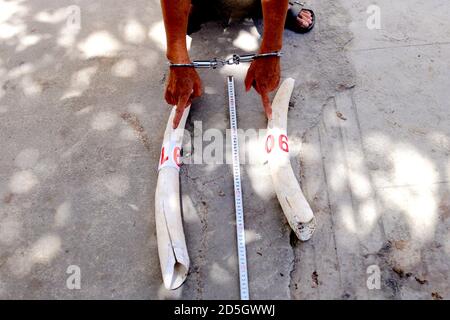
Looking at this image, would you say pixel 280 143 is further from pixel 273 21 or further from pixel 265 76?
pixel 273 21

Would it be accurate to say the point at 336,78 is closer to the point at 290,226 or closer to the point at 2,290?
the point at 290,226

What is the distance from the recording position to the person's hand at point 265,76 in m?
2.70

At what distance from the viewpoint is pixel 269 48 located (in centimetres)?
268

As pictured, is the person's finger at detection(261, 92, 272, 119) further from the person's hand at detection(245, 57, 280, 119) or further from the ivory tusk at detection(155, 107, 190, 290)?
the ivory tusk at detection(155, 107, 190, 290)

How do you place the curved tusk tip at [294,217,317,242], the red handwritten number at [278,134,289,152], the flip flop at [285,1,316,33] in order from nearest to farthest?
the curved tusk tip at [294,217,317,242] → the red handwritten number at [278,134,289,152] → the flip flop at [285,1,316,33]

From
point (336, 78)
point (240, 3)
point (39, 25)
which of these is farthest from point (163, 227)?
point (39, 25)

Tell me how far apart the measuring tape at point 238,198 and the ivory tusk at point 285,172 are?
0.73ft

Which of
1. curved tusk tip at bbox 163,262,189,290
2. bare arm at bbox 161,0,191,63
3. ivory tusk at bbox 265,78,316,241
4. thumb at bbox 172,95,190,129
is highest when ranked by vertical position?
bare arm at bbox 161,0,191,63

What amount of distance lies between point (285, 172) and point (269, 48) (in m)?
0.80

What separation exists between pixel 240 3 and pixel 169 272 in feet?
7.31

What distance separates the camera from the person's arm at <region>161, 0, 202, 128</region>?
2.55m

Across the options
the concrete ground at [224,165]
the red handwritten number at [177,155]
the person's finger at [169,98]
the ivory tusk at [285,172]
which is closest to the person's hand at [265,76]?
the ivory tusk at [285,172]

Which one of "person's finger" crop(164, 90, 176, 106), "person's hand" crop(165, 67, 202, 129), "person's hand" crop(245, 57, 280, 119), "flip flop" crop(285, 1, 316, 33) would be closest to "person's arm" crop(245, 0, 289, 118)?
"person's hand" crop(245, 57, 280, 119)

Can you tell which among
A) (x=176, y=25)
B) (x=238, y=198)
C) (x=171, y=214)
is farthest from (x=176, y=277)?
(x=176, y=25)
